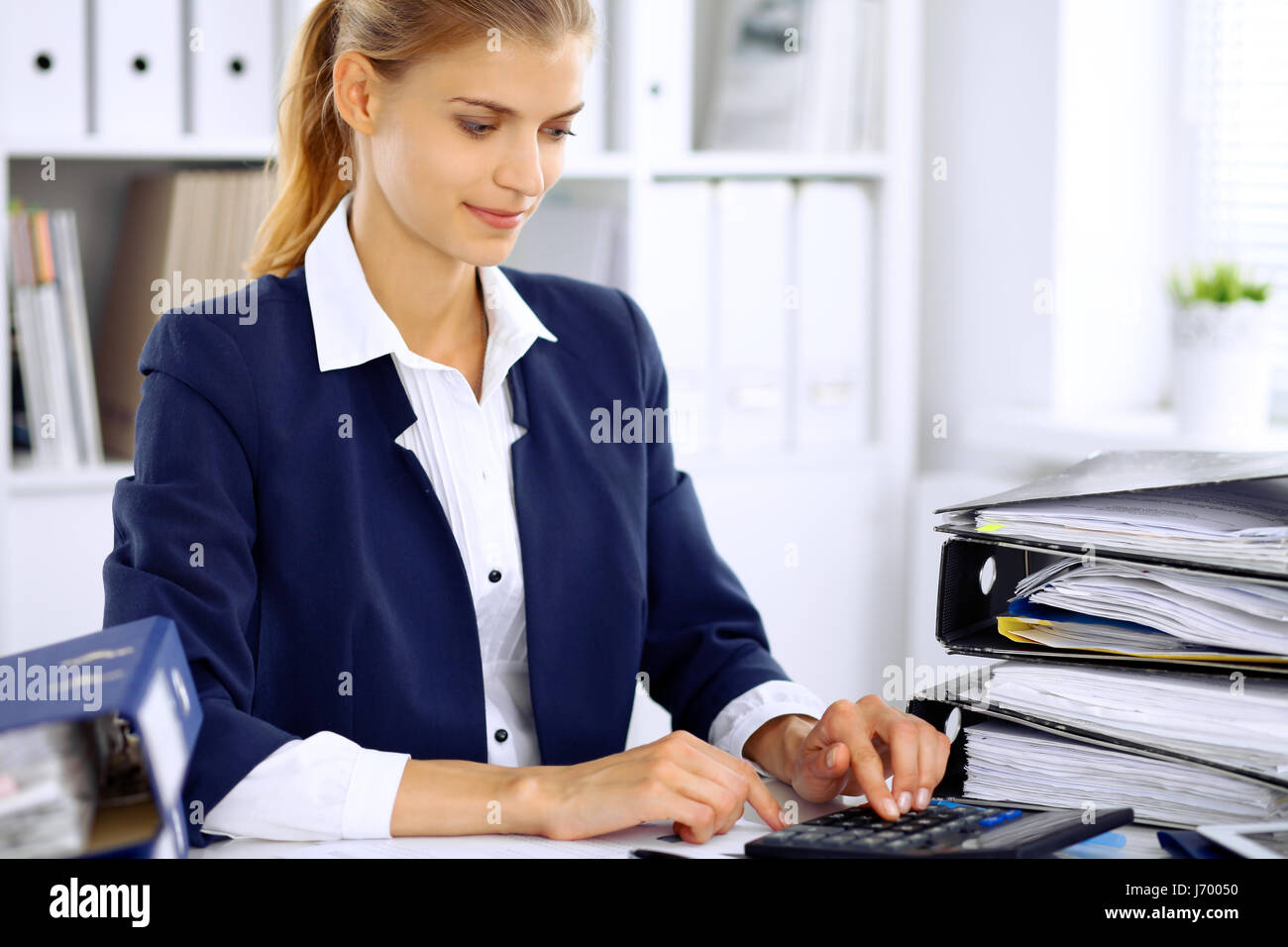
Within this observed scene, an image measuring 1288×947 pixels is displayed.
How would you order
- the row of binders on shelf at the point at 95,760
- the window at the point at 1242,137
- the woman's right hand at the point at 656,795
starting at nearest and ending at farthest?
the row of binders on shelf at the point at 95,760
the woman's right hand at the point at 656,795
the window at the point at 1242,137

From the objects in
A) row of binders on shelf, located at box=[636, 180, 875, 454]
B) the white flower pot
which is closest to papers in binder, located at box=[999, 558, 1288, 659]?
the white flower pot

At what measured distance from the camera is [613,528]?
1.27 metres

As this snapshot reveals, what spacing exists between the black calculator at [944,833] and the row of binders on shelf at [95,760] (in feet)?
1.12

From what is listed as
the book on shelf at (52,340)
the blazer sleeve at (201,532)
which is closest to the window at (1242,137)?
the blazer sleeve at (201,532)

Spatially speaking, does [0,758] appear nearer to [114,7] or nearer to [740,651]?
[740,651]

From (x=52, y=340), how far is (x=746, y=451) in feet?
3.65

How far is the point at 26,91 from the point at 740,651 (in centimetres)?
134

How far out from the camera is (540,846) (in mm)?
855

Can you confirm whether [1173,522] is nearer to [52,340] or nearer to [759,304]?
[759,304]

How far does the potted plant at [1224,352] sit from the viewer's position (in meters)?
1.93

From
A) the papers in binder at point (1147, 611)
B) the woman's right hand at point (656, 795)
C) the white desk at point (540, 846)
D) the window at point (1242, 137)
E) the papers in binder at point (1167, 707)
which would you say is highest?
the window at point (1242, 137)

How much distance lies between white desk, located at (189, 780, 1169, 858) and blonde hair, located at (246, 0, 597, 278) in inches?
24.7

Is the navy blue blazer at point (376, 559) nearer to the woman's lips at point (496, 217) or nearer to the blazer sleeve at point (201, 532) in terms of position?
the blazer sleeve at point (201, 532)
